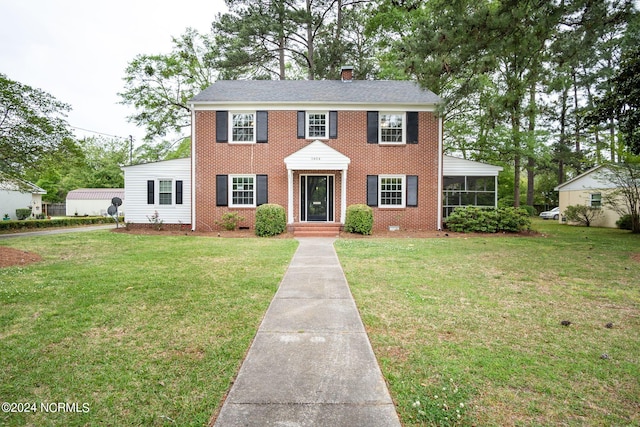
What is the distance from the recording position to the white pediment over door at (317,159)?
44.9 ft

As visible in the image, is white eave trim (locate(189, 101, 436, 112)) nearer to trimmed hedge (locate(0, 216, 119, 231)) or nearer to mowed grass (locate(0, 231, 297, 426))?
mowed grass (locate(0, 231, 297, 426))

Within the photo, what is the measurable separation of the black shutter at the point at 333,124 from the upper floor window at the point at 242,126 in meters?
3.48

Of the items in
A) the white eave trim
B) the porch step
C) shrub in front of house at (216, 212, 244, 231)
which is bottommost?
the porch step

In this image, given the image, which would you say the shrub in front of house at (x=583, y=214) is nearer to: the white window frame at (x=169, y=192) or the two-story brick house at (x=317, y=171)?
the two-story brick house at (x=317, y=171)

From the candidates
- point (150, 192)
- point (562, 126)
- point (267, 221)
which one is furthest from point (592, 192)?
point (150, 192)

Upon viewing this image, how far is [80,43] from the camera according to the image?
2303cm

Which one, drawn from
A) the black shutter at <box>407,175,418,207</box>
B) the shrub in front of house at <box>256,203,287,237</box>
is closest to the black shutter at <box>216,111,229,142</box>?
the shrub in front of house at <box>256,203,287,237</box>

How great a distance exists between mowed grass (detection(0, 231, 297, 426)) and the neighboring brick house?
7.92 meters

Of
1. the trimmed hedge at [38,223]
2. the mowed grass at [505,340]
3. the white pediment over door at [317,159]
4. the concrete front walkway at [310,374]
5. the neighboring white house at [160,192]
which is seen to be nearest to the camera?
the concrete front walkway at [310,374]

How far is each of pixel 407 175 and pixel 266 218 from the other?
6.66m

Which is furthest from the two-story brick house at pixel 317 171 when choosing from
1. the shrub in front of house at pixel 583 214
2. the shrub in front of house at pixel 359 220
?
the shrub in front of house at pixel 583 214

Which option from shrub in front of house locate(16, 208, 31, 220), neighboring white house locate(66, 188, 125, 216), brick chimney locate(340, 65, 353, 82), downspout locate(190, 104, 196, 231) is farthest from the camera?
neighboring white house locate(66, 188, 125, 216)

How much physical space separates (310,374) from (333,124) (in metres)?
13.1

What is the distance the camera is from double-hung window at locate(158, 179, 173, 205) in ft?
51.1
